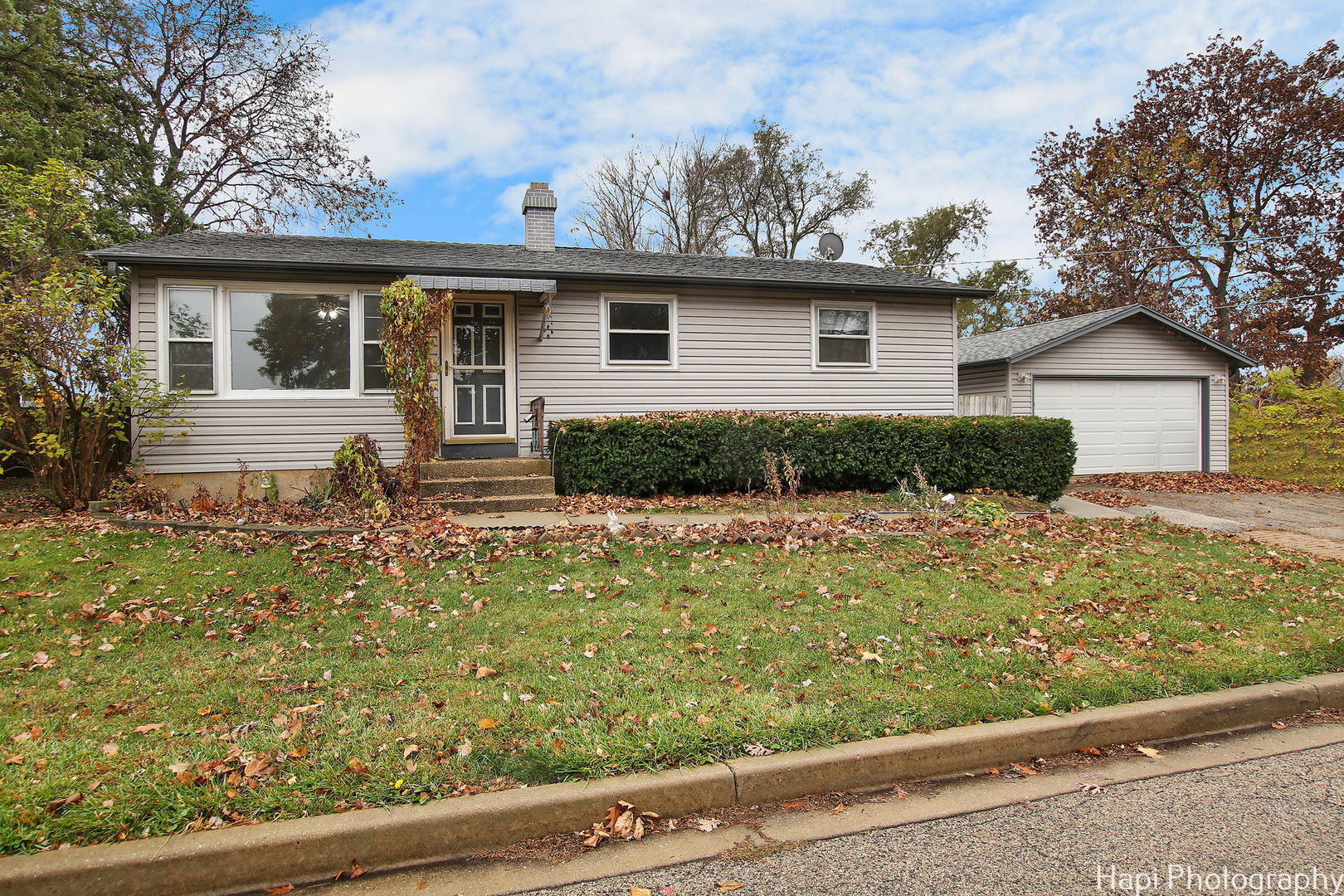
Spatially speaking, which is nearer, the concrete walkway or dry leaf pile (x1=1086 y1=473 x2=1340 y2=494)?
the concrete walkway

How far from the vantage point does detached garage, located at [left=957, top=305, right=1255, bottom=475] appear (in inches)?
614

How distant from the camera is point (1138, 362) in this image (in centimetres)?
1611

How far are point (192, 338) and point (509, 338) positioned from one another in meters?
4.35

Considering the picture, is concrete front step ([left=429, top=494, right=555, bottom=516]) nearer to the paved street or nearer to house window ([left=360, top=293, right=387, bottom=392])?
house window ([left=360, top=293, right=387, bottom=392])

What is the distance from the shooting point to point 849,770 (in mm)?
3150

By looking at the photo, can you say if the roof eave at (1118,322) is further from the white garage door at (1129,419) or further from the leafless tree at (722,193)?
the leafless tree at (722,193)

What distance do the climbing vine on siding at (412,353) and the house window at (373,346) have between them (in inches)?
68.1

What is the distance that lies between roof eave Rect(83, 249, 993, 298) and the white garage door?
13.8 feet

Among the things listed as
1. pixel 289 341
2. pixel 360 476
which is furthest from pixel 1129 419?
pixel 289 341

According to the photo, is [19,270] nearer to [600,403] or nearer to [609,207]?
[600,403]

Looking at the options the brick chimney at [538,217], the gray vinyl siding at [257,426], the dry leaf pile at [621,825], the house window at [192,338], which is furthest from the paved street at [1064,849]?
the brick chimney at [538,217]

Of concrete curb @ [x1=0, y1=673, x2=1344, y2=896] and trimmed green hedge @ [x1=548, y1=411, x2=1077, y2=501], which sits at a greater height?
trimmed green hedge @ [x1=548, y1=411, x2=1077, y2=501]

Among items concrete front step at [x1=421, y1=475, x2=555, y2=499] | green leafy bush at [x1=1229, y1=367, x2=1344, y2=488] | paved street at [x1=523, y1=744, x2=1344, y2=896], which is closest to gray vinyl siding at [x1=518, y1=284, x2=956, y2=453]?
concrete front step at [x1=421, y1=475, x2=555, y2=499]

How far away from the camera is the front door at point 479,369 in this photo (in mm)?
11266
